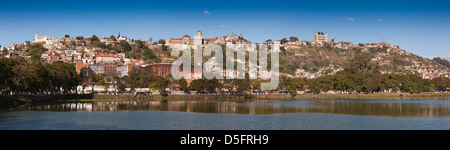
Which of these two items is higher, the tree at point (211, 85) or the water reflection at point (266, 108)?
the tree at point (211, 85)

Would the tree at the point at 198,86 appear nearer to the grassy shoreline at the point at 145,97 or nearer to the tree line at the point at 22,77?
the grassy shoreline at the point at 145,97

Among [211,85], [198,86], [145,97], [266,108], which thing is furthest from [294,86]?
[266,108]

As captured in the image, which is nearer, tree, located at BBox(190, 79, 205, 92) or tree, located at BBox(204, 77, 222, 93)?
tree, located at BBox(190, 79, 205, 92)

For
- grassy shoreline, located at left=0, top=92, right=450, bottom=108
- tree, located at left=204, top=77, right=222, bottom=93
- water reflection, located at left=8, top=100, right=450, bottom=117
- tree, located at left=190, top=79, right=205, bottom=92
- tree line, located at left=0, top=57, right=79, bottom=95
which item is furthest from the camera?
tree, located at left=204, top=77, right=222, bottom=93

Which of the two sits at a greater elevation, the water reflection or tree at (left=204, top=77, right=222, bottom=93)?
tree at (left=204, top=77, right=222, bottom=93)

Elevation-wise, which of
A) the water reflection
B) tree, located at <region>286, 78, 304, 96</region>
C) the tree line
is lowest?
the water reflection

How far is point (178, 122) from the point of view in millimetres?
48719

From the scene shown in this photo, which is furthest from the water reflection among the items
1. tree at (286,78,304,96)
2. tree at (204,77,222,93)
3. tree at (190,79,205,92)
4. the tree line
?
tree at (286,78,304,96)

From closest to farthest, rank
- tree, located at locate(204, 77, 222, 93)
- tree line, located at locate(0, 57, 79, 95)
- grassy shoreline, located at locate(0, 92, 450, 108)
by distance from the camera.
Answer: tree line, located at locate(0, 57, 79, 95) → grassy shoreline, located at locate(0, 92, 450, 108) → tree, located at locate(204, 77, 222, 93)

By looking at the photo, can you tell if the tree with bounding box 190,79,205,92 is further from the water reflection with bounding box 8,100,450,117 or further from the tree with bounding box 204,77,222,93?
the water reflection with bounding box 8,100,450,117

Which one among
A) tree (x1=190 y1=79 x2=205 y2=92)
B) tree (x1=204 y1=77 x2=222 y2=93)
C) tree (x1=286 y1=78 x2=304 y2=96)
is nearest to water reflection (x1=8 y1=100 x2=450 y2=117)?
tree (x1=190 y1=79 x2=205 y2=92)

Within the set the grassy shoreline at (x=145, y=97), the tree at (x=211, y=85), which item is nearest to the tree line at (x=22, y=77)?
the grassy shoreline at (x=145, y=97)

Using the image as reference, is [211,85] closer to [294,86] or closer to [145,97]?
[145,97]
